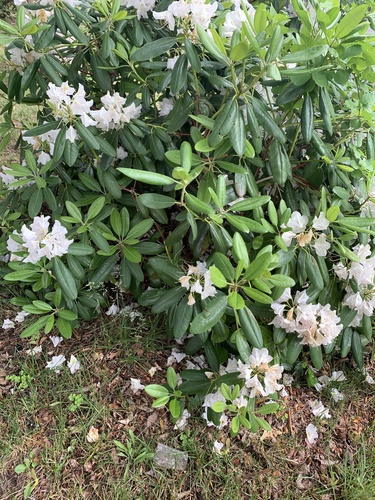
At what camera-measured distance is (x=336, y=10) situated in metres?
1.21

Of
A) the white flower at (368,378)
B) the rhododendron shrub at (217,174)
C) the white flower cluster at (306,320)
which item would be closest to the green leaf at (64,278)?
the rhododendron shrub at (217,174)

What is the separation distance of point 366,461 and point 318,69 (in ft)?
4.91

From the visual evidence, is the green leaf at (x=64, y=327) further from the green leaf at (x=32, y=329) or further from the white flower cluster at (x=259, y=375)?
the white flower cluster at (x=259, y=375)

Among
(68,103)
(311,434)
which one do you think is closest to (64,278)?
(68,103)

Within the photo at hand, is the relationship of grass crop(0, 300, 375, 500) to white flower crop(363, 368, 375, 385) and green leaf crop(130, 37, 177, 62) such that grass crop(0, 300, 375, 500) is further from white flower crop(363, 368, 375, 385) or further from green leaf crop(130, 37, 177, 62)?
green leaf crop(130, 37, 177, 62)

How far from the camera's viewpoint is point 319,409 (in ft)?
6.07

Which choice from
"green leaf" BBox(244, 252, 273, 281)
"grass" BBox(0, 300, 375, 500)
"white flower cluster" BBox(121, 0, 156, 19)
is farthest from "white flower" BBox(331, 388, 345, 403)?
"white flower cluster" BBox(121, 0, 156, 19)

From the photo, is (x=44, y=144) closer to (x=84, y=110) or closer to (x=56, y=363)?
(x=84, y=110)

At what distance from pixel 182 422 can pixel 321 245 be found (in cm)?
91

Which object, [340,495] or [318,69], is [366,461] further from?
[318,69]

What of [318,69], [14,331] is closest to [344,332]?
[318,69]

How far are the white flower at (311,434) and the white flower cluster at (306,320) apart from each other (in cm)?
49

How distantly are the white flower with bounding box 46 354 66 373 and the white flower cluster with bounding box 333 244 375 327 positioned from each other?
4.11 feet

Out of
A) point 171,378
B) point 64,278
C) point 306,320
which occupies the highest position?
point 64,278
